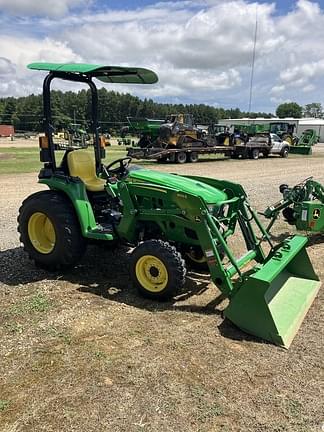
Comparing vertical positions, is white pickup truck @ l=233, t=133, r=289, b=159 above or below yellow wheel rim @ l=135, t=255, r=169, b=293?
above

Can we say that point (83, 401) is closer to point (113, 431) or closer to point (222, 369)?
point (113, 431)

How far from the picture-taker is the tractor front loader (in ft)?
20.3

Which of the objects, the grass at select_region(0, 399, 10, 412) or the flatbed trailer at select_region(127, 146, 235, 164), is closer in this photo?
the grass at select_region(0, 399, 10, 412)

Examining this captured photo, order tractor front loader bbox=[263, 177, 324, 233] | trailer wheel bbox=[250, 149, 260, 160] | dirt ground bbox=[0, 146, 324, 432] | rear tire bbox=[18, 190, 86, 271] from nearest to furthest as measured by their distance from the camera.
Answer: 1. dirt ground bbox=[0, 146, 324, 432]
2. rear tire bbox=[18, 190, 86, 271]
3. tractor front loader bbox=[263, 177, 324, 233]
4. trailer wheel bbox=[250, 149, 260, 160]

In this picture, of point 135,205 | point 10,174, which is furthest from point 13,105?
point 135,205

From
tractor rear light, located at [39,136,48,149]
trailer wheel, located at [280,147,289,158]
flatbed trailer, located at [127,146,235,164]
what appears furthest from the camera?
trailer wheel, located at [280,147,289,158]

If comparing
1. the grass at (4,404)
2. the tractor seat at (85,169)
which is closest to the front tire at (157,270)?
the tractor seat at (85,169)

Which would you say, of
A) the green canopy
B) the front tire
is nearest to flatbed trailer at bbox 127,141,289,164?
the green canopy

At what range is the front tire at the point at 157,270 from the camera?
4086 millimetres

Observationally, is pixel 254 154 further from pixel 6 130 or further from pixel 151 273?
pixel 6 130

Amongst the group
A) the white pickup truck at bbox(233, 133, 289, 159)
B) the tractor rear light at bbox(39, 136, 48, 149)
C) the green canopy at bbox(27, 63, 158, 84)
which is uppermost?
the green canopy at bbox(27, 63, 158, 84)

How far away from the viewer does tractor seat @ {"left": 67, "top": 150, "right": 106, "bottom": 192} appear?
5.17m

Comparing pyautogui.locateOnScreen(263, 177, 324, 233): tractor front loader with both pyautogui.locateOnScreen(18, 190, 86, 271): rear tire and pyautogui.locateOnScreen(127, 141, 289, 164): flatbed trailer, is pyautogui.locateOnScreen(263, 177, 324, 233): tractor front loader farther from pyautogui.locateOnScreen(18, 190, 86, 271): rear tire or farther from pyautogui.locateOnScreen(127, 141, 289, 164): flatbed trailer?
pyautogui.locateOnScreen(127, 141, 289, 164): flatbed trailer

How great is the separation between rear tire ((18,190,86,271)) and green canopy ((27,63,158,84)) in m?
1.42
